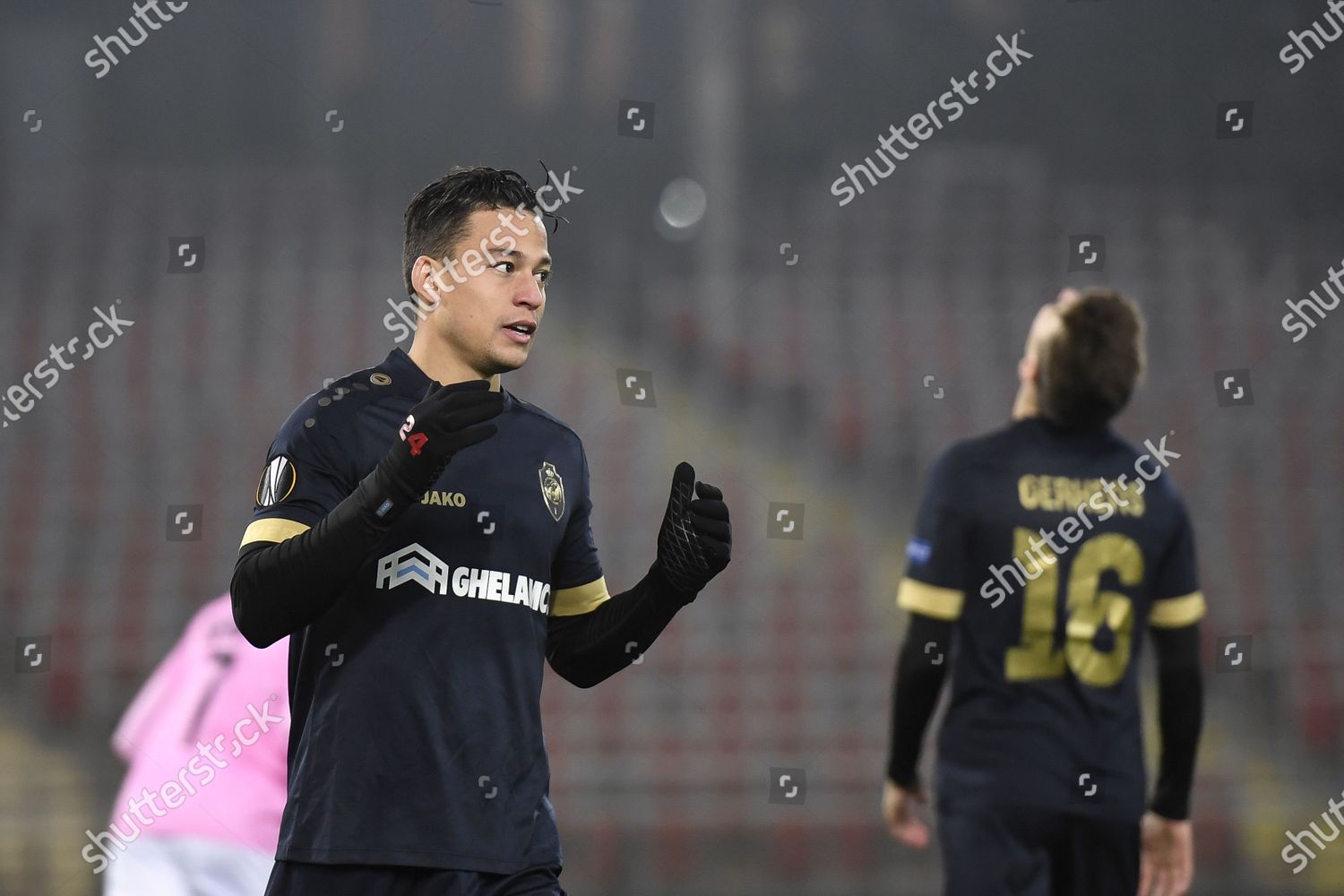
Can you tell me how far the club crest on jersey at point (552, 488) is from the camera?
1.98m

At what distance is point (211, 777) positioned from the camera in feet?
10.2

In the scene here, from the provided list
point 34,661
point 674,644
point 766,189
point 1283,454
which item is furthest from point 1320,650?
point 34,661

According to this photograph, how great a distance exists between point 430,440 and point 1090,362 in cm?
198

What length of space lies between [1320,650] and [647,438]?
3678 millimetres

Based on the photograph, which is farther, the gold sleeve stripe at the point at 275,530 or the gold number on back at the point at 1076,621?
the gold number on back at the point at 1076,621

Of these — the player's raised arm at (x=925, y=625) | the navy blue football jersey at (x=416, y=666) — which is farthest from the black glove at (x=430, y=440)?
the player's raised arm at (x=925, y=625)

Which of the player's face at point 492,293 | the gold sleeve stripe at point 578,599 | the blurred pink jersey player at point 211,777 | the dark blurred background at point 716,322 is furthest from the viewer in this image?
the dark blurred background at point 716,322

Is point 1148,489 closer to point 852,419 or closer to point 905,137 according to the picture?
point 852,419

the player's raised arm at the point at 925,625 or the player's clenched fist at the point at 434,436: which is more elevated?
the player's clenched fist at the point at 434,436

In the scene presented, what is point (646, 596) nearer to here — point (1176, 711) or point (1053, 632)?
point (1053, 632)

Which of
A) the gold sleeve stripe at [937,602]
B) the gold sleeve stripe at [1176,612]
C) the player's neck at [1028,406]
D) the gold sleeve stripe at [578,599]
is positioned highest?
the player's neck at [1028,406]

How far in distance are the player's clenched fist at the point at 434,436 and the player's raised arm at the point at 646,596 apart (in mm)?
409

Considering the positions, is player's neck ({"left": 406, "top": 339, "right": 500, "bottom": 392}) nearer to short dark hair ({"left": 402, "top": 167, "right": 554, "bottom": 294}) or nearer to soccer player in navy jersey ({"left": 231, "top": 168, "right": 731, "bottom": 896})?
soccer player in navy jersey ({"left": 231, "top": 168, "right": 731, "bottom": 896})

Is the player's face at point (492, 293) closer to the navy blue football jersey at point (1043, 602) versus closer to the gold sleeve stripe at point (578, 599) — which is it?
the gold sleeve stripe at point (578, 599)
